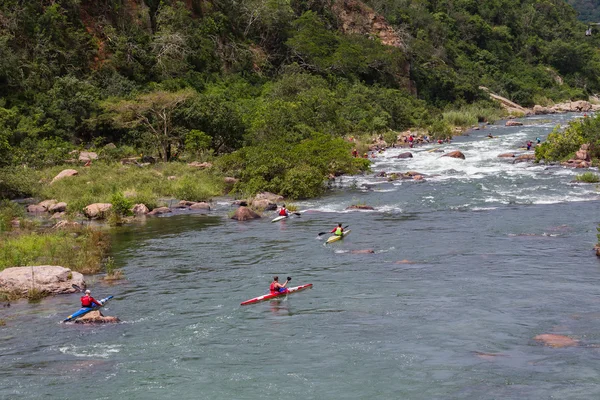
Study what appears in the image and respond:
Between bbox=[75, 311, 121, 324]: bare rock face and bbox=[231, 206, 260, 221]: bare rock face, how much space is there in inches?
537

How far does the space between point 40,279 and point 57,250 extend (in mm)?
3741

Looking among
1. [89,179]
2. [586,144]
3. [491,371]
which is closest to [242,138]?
[89,179]

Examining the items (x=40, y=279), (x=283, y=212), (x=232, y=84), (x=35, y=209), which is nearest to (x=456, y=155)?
(x=283, y=212)

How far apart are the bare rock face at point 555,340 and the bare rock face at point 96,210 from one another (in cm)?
2154

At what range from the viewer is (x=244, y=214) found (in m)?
31.0

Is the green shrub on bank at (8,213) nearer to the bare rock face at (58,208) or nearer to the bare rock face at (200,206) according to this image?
the bare rock face at (58,208)

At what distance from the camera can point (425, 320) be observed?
17.2m

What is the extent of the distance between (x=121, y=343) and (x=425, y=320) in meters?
7.50

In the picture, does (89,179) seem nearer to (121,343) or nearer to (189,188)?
(189,188)

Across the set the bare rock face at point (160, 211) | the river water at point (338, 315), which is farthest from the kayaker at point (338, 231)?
the bare rock face at point (160, 211)

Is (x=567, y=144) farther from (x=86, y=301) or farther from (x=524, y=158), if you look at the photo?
(x=86, y=301)

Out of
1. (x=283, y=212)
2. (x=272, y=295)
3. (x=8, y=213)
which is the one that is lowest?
(x=272, y=295)

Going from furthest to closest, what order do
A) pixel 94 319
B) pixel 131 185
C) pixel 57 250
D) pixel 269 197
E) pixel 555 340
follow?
1. pixel 131 185
2. pixel 269 197
3. pixel 57 250
4. pixel 94 319
5. pixel 555 340

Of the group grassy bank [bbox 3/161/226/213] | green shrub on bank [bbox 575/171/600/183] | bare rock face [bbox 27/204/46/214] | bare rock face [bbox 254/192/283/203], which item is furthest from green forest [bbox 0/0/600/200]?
green shrub on bank [bbox 575/171/600/183]
